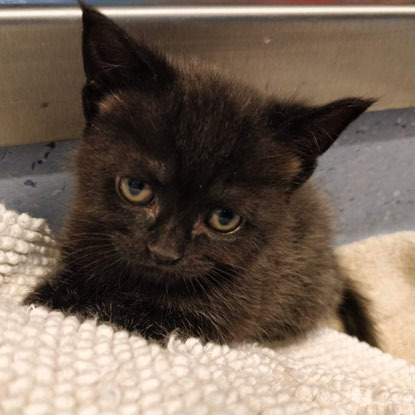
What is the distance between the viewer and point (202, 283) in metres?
0.86

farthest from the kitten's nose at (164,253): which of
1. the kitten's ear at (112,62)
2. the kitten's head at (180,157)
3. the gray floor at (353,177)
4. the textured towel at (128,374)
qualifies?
the gray floor at (353,177)

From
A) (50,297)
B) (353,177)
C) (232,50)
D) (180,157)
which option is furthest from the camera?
(353,177)

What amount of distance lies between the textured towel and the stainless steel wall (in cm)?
23

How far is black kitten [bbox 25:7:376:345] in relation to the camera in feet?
2.42

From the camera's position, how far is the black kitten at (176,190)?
0.74 m

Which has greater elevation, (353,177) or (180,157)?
(180,157)

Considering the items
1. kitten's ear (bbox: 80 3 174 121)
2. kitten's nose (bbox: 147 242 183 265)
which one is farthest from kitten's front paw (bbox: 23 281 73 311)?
kitten's ear (bbox: 80 3 174 121)

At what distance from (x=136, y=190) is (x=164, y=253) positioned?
12 cm

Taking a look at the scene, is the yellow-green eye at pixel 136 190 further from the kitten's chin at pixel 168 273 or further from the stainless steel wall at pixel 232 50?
the stainless steel wall at pixel 232 50

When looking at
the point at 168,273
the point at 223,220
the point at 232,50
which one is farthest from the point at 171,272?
the point at 232,50

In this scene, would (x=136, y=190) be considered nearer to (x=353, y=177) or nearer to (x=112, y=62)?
(x=112, y=62)

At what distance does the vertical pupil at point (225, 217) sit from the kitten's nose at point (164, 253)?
3.6 inches

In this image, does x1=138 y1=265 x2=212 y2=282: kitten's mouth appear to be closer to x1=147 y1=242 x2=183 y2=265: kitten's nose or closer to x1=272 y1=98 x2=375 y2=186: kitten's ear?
x1=147 y1=242 x2=183 y2=265: kitten's nose

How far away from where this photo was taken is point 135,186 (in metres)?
0.76
